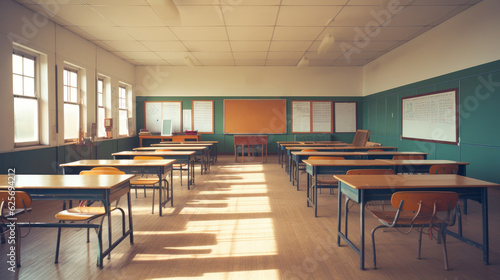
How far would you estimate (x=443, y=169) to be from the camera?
11.1 feet

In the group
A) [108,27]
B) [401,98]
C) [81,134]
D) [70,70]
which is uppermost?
[108,27]

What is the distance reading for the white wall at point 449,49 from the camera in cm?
482

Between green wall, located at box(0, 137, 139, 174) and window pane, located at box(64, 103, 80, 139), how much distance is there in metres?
0.37

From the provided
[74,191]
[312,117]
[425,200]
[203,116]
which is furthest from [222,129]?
[425,200]

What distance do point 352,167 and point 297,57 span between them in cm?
592

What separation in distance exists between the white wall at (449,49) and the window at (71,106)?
7.77 m

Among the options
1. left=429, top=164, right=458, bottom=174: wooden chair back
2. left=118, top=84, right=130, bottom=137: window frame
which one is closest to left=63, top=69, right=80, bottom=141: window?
left=118, top=84, right=130, bottom=137: window frame

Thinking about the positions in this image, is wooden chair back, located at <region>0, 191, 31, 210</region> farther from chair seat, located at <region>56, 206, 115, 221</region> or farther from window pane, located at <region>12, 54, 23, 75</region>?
window pane, located at <region>12, 54, 23, 75</region>

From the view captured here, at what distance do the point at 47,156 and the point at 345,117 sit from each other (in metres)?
8.66

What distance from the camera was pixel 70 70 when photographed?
21.3 ft

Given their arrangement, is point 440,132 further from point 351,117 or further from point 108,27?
point 108,27

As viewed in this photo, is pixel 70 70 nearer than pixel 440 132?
No

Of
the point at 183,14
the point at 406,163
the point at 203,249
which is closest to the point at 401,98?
the point at 406,163

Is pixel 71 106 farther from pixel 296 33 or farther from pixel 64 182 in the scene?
pixel 296 33
